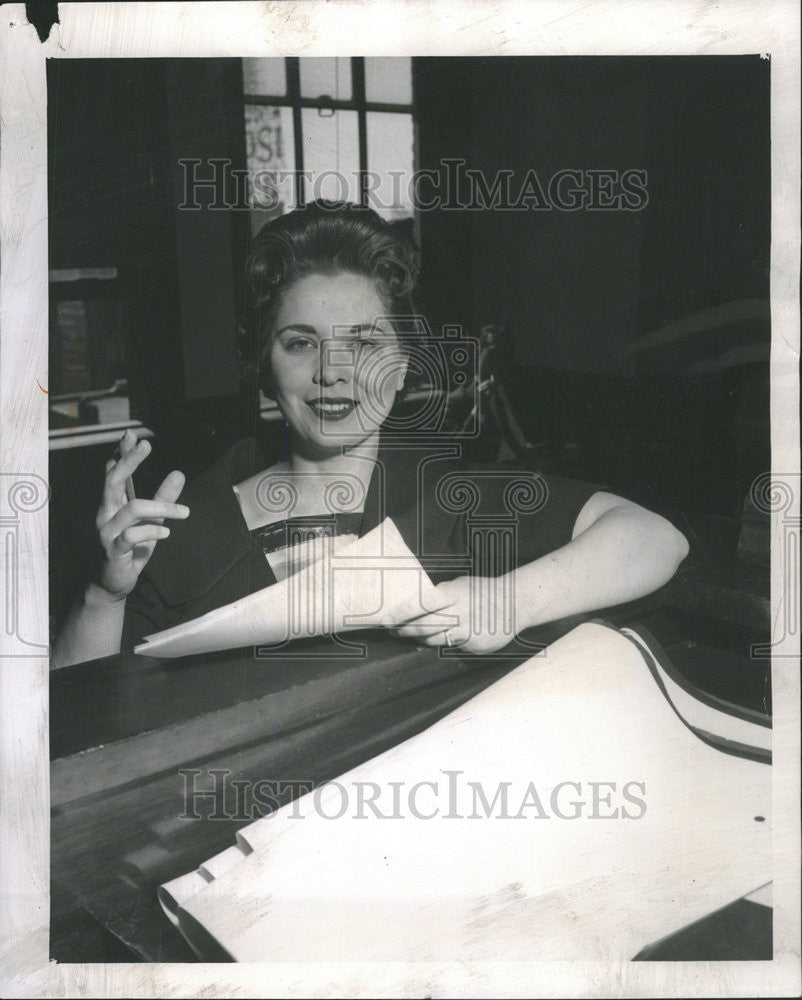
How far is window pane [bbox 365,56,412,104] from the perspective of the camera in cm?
136

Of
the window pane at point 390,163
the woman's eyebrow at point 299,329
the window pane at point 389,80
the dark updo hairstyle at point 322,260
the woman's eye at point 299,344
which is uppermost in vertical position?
the window pane at point 389,80

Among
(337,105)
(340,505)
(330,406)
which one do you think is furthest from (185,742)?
(337,105)

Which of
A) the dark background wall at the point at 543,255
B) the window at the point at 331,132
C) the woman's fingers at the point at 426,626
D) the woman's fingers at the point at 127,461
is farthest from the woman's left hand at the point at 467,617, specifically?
the window at the point at 331,132

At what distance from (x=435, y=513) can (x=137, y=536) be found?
46 cm

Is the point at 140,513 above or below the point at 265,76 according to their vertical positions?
below

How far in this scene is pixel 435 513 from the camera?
1.41 metres

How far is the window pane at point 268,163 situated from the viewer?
135cm

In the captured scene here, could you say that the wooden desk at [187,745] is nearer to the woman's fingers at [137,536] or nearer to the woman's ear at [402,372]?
the woman's fingers at [137,536]

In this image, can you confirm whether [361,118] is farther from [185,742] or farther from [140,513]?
[185,742]

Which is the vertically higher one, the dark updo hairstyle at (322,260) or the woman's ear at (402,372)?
the dark updo hairstyle at (322,260)

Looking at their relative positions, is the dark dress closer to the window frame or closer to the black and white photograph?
the black and white photograph

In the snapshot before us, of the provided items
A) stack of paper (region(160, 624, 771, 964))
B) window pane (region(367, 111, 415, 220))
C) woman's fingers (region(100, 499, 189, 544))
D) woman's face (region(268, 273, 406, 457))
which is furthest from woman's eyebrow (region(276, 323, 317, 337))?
stack of paper (region(160, 624, 771, 964))

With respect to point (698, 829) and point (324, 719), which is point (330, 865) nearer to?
point (324, 719)

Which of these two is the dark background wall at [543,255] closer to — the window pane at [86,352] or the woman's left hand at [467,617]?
the window pane at [86,352]
